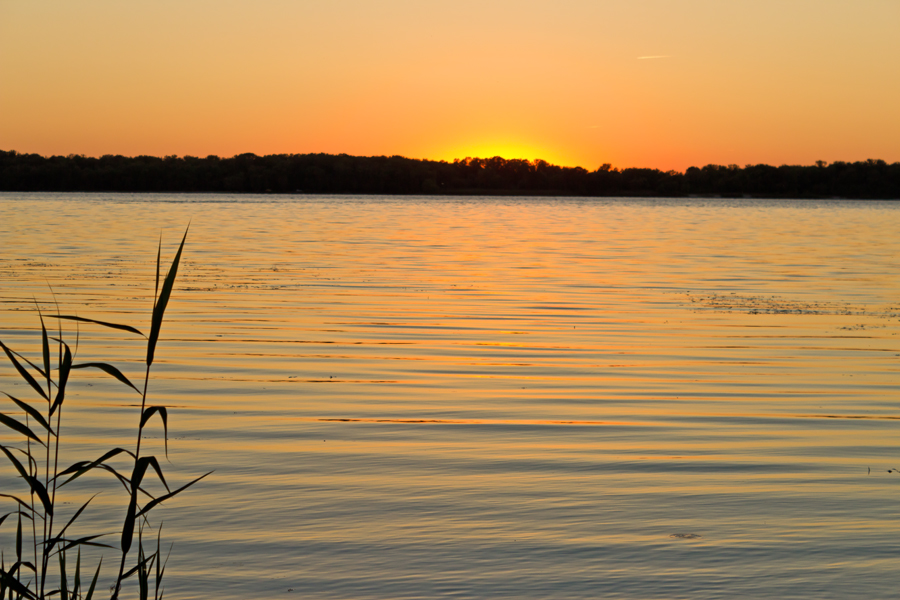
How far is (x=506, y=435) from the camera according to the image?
7711 mm

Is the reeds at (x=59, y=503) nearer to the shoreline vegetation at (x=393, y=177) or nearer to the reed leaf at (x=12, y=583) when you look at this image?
the reed leaf at (x=12, y=583)

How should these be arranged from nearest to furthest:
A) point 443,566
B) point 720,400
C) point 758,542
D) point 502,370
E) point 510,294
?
point 443,566
point 758,542
point 720,400
point 502,370
point 510,294

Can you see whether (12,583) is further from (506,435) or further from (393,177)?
(393,177)

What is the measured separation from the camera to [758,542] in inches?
208

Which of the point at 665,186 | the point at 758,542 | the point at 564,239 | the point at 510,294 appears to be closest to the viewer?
the point at 758,542

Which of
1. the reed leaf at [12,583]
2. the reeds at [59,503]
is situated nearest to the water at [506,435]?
the reeds at [59,503]

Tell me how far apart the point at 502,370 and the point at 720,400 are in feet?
8.59

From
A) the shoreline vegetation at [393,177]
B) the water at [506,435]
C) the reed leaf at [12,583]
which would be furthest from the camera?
the shoreline vegetation at [393,177]

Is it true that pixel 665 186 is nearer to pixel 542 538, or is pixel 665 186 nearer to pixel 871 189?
pixel 871 189

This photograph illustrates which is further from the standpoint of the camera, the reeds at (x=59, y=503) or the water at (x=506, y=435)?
the water at (x=506, y=435)

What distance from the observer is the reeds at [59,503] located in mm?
3039

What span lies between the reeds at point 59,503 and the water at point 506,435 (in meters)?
0.25

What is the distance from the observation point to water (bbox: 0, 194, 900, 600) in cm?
494

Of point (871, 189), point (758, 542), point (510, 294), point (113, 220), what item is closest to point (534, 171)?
point (871, 189)
